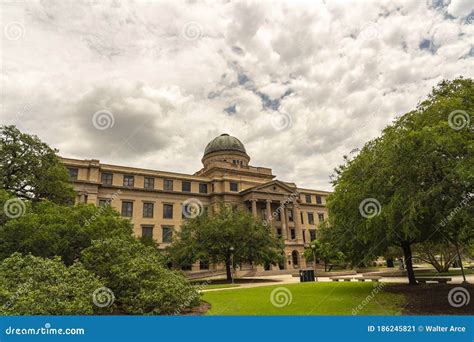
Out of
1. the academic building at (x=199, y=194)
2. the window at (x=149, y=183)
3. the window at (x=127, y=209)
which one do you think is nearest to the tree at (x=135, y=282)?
the academic building at (x=199, y=194)

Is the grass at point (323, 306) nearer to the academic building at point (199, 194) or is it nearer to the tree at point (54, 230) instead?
the tree at point (54, 230)

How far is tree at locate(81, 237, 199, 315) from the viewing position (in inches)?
486

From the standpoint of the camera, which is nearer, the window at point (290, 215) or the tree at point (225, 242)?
the tree at point (225, 242)

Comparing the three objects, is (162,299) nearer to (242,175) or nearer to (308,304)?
(308,304)

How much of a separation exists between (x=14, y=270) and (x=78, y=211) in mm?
6597

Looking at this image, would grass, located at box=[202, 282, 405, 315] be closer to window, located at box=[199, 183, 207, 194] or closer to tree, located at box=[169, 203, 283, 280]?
tree, located at box=[169, 203, 283, 280]

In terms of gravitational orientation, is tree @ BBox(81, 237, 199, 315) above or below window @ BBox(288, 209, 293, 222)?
below

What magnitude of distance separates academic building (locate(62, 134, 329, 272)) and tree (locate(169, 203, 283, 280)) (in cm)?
800

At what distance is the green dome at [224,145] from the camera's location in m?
65.8

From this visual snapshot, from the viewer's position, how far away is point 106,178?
47.6m

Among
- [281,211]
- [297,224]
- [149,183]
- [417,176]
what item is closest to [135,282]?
[417,176]

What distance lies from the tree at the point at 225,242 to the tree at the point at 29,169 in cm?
1315

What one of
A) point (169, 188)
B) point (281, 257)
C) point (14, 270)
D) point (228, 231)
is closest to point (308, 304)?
point (14, 270)

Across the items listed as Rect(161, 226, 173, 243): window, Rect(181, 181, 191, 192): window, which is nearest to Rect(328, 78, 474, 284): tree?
Rect(161, 226, 173, 243): window
